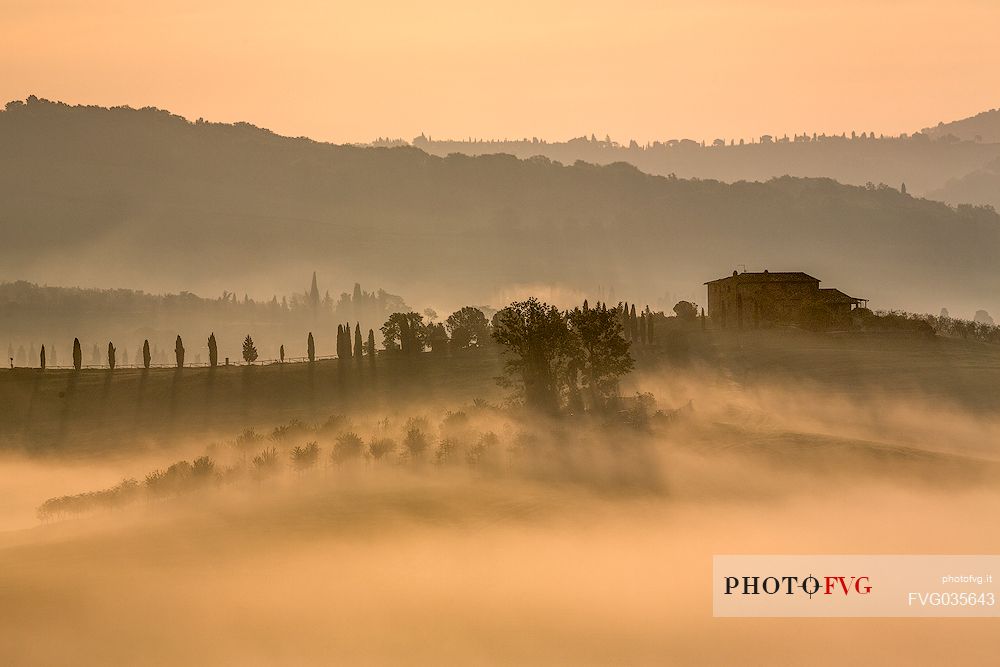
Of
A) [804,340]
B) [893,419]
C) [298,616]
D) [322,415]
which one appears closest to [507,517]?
[298,616]

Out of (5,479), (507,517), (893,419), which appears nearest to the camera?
(507,517)

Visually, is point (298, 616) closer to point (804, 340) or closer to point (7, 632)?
point (7, 632)

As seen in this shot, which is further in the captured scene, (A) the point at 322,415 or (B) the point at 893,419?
(A) the point at 322,415

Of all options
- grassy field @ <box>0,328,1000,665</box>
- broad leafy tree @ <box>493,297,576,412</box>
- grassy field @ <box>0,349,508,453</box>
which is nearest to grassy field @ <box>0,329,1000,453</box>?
grassy field @ <box>0,349,508,453</box>

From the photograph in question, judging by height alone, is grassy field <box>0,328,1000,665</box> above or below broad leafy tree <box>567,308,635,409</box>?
below

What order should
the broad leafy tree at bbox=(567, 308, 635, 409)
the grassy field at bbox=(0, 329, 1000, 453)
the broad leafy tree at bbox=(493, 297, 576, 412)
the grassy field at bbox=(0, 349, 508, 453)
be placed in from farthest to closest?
the grassy field at bbox=(0, 349, 508, 453), the grassy field at bbox=(0, 329, 1000, 453), the broad leafy tree at bbox=(567, 308, 635, 409), the broad leafy tree at bbox=(493, 297, 576, 412)

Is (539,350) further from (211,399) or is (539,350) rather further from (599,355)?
(211,399)

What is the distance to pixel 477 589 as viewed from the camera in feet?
318

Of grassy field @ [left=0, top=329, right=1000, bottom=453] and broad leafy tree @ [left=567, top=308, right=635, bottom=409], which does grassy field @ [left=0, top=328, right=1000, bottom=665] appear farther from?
broad leafy tree @ [left=567, top=308, right=635, bottom=409]

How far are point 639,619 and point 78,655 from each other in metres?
33.2

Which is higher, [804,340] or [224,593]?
[804,340]

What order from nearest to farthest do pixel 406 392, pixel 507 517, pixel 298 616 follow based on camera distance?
pixel 298 616 → pixel 507 517 → pixel 406 392

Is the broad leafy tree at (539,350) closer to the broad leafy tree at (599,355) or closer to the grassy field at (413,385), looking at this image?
the broad leafy tree at (599,355)

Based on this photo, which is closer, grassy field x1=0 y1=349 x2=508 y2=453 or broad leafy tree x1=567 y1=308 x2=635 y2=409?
broad leafy tree x1=567 y1=308 x2=635 y2=409
